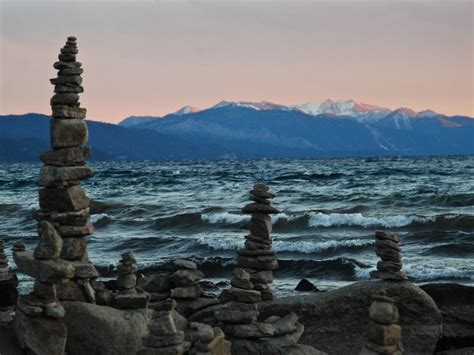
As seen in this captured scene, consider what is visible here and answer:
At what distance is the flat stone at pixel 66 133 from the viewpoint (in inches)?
458

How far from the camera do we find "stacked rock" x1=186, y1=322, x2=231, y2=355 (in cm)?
984

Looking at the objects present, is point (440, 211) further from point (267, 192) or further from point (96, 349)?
point (96, 349)

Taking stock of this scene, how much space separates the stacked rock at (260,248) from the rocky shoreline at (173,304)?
19 mm

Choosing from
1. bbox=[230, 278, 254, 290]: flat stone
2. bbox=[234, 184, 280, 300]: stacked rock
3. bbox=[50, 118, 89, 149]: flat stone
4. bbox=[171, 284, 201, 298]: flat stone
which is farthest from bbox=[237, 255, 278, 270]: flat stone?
bbox=[50, 118, 89, 149]: flat stone

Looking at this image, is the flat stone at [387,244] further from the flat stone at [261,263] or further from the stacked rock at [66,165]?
the stacked rock at [66,165]

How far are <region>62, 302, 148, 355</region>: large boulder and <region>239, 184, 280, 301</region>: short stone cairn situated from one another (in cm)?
351

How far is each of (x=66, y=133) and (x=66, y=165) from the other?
0.46m

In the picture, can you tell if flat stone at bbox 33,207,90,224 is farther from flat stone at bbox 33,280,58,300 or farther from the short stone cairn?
the short stone cairn

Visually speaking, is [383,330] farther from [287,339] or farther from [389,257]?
[389,257]

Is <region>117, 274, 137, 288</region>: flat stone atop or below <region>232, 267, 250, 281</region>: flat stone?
below

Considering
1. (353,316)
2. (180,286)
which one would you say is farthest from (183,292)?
(353,316)

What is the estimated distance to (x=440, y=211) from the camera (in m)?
42.6

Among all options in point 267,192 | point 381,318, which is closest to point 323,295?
point 267,192

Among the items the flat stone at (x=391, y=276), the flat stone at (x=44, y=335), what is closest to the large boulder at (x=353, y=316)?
the flat stone at (x=391, y=276)
